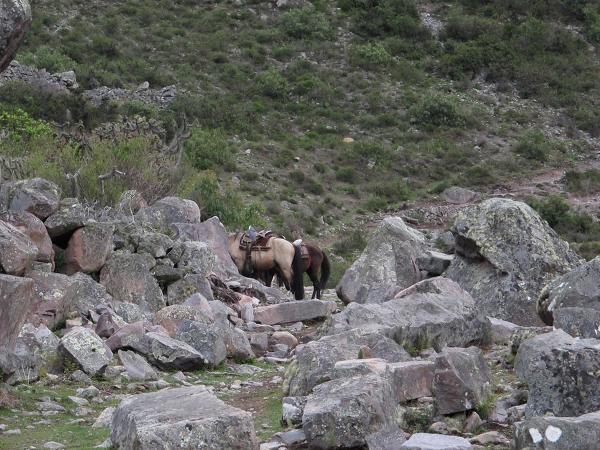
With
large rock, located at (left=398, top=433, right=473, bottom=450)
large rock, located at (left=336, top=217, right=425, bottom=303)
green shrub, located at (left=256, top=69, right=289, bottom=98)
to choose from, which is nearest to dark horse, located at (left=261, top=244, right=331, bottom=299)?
large rock, located at (left=336, top=217, right=425, bottom=303)

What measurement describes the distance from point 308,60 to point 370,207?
13.1 m

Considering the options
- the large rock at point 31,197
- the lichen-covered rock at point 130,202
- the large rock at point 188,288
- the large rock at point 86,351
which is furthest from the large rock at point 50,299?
the lichen-covered rock at point 130,202

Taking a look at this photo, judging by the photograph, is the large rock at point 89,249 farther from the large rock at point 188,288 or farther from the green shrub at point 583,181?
the green shrub at point 583,181

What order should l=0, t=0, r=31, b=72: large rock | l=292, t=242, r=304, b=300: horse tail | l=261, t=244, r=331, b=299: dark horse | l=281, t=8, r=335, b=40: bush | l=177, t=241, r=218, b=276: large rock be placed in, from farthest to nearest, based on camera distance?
l=281, t=8, r=335, b=40: bush, l=261, t=244, r=331, b=299: dark horse, l=292, t=242, r=304, b=300: horse tail, l=177, t=241, r=218, b=276: large rock, l=0, t=0, r=31, b=72: large rock

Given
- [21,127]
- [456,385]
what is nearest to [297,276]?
[21,127]

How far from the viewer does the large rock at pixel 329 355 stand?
388 inches

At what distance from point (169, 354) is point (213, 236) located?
8.97 meters

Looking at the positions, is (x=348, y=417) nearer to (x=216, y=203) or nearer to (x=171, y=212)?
(x=171, y=212)

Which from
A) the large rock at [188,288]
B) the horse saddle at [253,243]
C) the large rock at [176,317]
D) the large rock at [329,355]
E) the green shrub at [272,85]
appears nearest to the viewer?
the large rock at [329,355]

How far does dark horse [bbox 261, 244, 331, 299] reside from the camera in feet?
70.1

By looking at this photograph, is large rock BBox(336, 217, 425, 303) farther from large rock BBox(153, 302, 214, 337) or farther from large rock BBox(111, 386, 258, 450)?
large rock BBox(111, 386, 258, 450)

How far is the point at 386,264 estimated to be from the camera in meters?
19.6

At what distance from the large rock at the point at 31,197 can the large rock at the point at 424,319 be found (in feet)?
16.3

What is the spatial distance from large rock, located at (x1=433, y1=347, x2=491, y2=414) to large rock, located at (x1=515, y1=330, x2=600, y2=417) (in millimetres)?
700
